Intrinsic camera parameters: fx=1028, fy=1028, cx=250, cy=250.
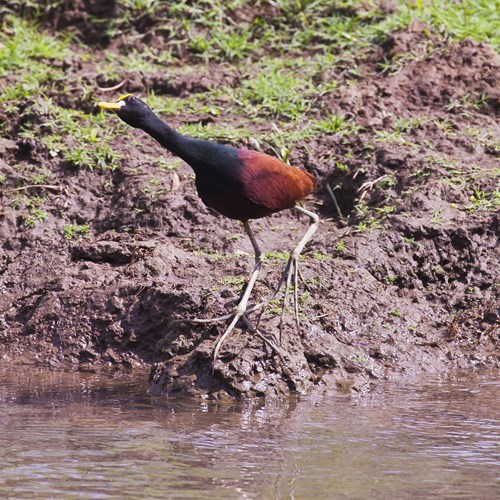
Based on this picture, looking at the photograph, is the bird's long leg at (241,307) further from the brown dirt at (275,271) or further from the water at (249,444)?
the water at (249,444)

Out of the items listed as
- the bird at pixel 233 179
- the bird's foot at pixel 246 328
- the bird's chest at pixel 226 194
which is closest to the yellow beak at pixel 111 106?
the bird at pixel 233 179

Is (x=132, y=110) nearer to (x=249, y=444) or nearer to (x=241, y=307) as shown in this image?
(x=241, y=307)

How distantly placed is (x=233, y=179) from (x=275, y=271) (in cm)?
102

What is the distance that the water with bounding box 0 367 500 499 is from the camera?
12.8ft

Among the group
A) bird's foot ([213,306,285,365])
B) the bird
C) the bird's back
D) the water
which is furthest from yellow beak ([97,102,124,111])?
the water

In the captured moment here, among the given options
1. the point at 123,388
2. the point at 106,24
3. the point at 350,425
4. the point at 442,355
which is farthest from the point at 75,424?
the point at 106,24

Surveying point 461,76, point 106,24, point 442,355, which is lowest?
point 442,355

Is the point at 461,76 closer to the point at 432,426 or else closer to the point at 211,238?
the point at 211,238

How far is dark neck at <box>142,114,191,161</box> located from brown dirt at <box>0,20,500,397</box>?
2.95 ft

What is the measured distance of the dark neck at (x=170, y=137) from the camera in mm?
5586

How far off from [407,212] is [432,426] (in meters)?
2.31

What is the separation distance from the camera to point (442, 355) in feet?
20.0

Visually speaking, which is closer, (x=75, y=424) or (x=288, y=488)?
(x=288, y=488)

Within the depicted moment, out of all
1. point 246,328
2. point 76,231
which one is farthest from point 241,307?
point 76,231
